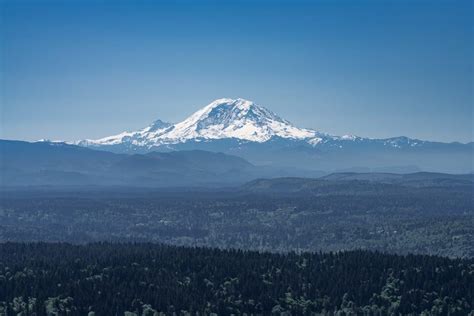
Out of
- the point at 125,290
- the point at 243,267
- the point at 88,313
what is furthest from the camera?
the point at 243,267

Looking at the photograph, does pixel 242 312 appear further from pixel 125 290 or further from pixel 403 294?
pixel 403 294

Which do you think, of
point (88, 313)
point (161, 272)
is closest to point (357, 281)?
point (161, 272)

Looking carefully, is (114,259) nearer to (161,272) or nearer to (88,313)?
(161,272)

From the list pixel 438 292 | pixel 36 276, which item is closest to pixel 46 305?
pixel 36 276

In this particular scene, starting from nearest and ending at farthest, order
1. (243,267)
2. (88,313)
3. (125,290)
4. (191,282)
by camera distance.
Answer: (88,313) → (125,290) → (191,282) → (243,267)

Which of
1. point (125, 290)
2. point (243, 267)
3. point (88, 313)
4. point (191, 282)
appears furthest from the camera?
point (243, 267)

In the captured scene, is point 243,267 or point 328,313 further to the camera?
point 243,267
